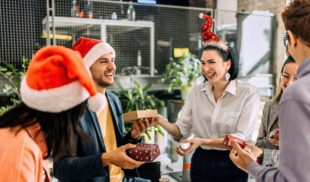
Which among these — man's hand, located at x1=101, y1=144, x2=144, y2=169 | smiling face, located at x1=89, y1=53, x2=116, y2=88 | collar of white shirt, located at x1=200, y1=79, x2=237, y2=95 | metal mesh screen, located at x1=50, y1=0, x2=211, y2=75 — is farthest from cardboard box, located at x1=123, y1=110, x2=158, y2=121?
metal mesh screen, located at x1=50, y1=0, x2=211, y2=75

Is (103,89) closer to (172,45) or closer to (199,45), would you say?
(172,45)

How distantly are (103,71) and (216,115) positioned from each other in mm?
775

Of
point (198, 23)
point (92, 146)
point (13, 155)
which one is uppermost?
point (198, 23)

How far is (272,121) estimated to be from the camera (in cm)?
164

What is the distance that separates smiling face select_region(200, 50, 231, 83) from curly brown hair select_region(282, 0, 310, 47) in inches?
34.3

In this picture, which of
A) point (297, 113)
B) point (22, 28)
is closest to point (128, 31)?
point (22, 28)

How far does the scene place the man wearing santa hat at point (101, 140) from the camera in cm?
124

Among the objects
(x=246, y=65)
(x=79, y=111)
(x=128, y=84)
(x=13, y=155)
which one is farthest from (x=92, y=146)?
(x=246, y=65)

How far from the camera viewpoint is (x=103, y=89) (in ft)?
5.28

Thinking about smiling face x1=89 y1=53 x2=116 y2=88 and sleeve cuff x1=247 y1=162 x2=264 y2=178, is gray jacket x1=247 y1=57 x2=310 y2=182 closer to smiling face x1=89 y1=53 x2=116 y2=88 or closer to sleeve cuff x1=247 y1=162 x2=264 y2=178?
sleeve cuff x1=247 y1=162 x2=264 y2=178

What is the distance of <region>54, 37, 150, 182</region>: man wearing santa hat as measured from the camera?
1.24m

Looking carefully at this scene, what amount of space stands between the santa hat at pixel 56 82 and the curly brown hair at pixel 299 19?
0.68 metres

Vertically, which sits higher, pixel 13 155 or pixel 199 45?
pixel 199 45

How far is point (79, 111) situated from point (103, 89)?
2.19 feet
